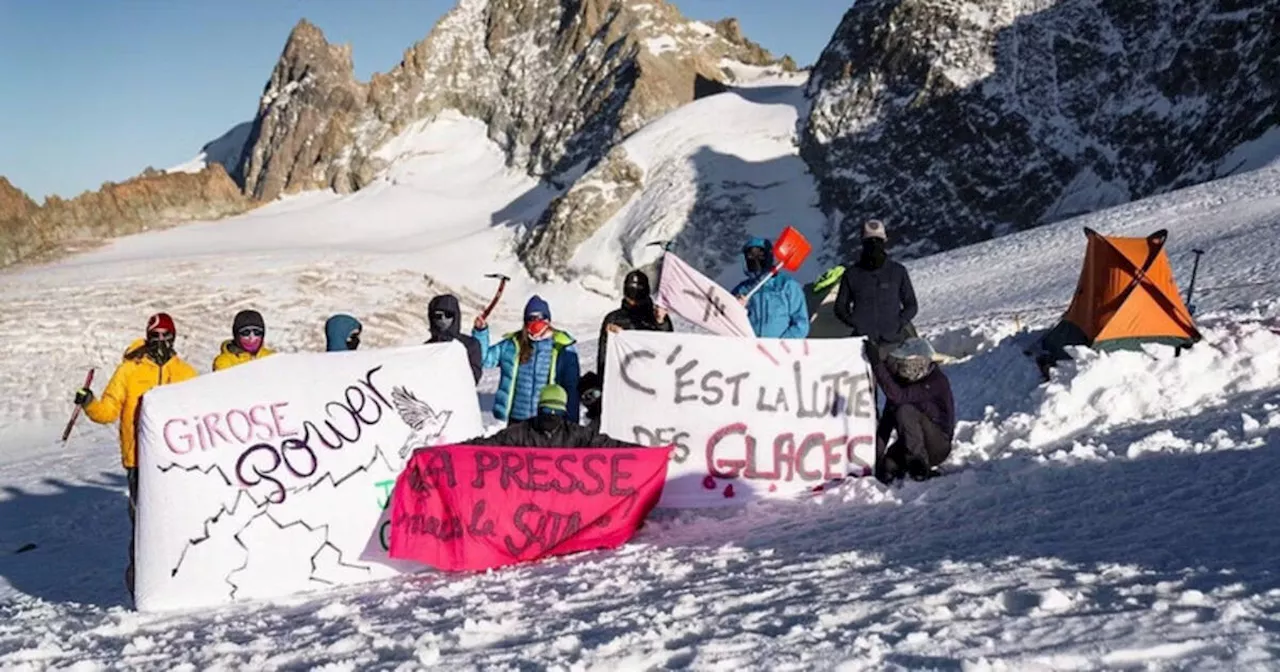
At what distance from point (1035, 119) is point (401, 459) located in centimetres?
3862

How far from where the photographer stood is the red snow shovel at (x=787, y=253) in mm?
8500

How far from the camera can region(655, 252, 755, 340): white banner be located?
8.45 m

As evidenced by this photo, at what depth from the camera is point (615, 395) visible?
25.8 feet

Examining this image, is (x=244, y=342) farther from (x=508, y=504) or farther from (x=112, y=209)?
(x=112, y=209)

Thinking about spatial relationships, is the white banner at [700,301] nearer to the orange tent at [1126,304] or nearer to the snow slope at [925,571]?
the snow slope at [925,571]

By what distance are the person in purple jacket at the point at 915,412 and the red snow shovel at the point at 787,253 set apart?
143 cm

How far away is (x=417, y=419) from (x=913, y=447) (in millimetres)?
3310

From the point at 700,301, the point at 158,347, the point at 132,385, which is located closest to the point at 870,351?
the point at 700,301

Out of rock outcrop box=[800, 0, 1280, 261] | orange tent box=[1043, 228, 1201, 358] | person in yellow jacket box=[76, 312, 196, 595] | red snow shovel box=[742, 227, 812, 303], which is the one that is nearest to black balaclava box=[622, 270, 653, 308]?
red snow shovel box=[742, 227, 812, 303]

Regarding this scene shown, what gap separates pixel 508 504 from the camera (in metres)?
6.55

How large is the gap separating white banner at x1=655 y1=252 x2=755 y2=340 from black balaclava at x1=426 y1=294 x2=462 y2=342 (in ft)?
5.40

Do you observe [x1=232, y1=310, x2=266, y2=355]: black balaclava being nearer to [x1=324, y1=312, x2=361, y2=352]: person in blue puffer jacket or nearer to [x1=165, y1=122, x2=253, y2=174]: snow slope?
[x1=324, y1=312, x2=361, y2=352]: person in blue puffer jacket

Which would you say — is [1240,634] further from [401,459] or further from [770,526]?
[401,459]

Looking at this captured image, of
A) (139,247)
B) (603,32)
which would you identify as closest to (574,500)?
(139,247)
